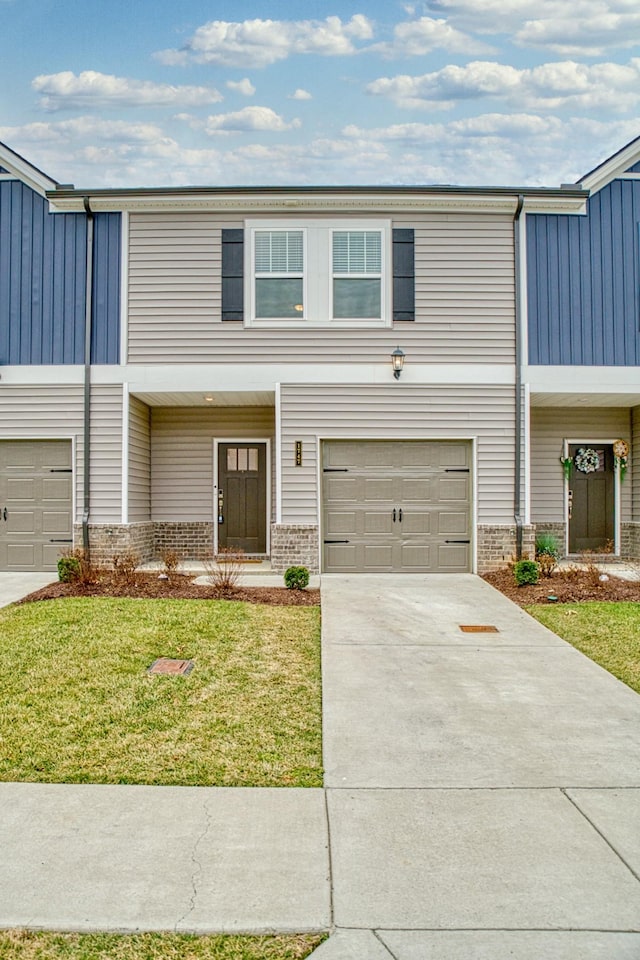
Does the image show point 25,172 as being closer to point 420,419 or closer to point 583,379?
point 420,419

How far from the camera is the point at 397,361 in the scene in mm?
9883

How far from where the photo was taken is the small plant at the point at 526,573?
8.87m

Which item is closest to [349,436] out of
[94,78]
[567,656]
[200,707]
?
[567,656]

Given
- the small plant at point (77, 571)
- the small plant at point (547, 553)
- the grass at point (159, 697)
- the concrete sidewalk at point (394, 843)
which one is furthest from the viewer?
the small plant at point (547, 553)

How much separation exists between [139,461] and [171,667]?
6026 mm

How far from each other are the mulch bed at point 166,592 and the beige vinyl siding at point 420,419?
242cm

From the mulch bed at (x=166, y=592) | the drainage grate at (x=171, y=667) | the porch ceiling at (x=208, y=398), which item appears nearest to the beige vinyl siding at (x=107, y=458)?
the porch ceiling at (x=208, y=398)

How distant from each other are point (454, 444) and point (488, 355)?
1.51 meters

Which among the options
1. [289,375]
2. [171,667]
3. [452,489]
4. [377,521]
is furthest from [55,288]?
[171,667]

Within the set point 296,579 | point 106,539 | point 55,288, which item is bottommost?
point 296,579

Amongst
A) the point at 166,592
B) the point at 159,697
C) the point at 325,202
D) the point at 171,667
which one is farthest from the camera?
the point at 325,202

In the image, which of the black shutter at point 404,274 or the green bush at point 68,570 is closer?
the green bush at point 68,570

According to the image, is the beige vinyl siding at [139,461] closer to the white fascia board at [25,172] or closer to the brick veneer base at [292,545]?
the brick veneer base at [292,545]

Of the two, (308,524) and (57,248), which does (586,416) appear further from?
(57,248)
